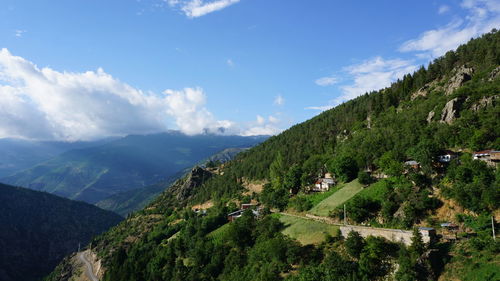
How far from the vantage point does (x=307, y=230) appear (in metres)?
68.7

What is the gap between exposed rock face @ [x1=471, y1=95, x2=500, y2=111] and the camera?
264ft

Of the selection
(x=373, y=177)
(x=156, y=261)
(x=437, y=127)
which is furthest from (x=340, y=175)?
(x=156, y=261)

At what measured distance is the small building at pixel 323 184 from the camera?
9611cm

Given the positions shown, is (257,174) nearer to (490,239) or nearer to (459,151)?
(459,151)

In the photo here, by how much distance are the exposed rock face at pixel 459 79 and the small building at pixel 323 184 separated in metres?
52.2

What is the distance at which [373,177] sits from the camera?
81.4 m

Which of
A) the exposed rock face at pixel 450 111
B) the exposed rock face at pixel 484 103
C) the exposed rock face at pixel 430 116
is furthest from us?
the exposed rock face at pixel 430 116

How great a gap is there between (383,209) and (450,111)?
4378cm

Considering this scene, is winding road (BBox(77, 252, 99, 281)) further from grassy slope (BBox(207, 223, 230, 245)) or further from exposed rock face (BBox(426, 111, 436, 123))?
exposed rock face (BBox(426, 111, 436, 123))

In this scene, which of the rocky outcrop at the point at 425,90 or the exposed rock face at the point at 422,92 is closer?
the rocky outcrop at the point at 425,90

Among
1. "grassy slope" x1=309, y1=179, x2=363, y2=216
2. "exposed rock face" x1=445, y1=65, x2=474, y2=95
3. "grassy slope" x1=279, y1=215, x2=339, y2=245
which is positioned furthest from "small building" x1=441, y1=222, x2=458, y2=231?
"exposed rock face" x1=445, y1=65, x2=474, y2=95

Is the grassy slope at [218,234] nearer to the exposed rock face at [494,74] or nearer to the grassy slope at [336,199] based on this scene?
the grassy slope at [336,199]

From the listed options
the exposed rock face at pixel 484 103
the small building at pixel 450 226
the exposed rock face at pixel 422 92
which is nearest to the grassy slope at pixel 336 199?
the small building at pixel 450 226

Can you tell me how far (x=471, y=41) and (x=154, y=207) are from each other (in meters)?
187
